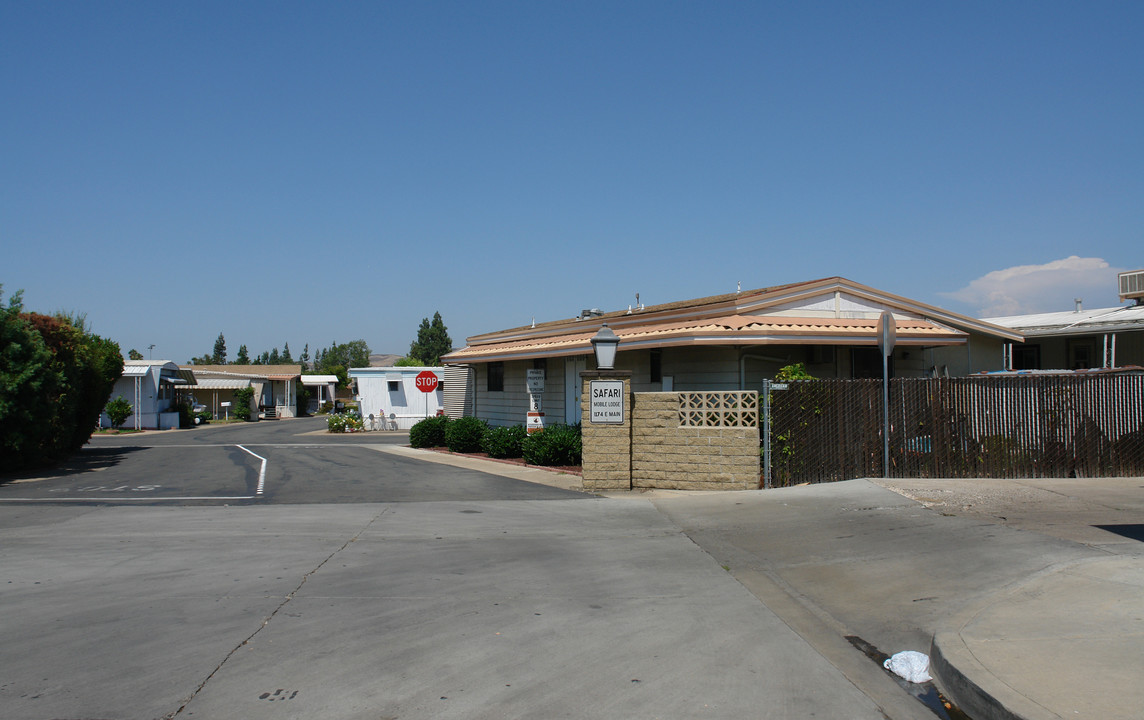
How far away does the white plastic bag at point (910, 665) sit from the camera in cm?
539

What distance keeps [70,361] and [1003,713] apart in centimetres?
2250

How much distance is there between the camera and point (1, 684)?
5.12m

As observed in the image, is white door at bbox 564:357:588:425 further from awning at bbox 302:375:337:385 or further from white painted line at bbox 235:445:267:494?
awning at bbox 302:375:337:385

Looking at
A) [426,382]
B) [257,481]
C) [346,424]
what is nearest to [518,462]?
[257,481]

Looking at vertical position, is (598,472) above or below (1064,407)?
below

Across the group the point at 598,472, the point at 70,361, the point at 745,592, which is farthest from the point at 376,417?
the point at 745,592

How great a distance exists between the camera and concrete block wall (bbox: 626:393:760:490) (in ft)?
45.2

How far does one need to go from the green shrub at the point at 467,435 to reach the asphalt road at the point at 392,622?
1041cm

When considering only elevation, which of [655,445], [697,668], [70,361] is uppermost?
[70,361]

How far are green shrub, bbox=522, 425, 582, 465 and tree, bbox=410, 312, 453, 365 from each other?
2685 inches

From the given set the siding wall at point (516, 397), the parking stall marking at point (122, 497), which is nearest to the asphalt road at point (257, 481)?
the parking stall marking at point (122, 497)

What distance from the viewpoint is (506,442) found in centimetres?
2095

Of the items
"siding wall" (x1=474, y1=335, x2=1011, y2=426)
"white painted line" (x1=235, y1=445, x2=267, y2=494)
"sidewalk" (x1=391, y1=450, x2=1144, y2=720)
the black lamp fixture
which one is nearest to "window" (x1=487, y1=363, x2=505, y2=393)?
"siding wall" (x1=474, y1=335, x2=1011, y2=426)

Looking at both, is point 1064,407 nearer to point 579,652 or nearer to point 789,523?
point 789,523
